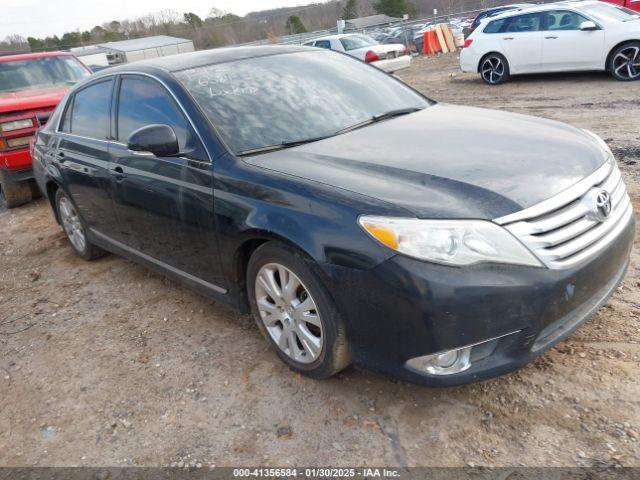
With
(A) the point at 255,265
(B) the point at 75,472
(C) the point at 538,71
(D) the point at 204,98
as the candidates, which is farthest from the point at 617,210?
(C) the point at 538,71

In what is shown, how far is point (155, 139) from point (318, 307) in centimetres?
134

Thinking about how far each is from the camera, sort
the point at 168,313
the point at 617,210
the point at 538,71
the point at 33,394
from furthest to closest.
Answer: the point at 538,71, the point at 168,313, the point at 33,394, the point at 617,210

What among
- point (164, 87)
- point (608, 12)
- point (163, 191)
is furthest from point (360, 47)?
point (163, 191)

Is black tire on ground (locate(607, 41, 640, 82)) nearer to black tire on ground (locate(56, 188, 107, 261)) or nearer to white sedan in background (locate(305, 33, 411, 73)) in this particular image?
white sedan in background (locate(305, 33, 411, 73))

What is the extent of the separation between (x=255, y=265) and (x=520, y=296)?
4.42ft

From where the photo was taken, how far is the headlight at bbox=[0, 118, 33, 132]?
22.9 ft

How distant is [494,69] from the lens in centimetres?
1216

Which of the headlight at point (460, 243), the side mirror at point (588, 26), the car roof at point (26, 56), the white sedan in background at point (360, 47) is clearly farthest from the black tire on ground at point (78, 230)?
the white sedan in background at point (360, 47)

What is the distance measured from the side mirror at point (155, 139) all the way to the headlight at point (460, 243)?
4.94 feet

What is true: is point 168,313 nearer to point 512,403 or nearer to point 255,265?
point 255,265

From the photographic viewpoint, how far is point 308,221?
245cm

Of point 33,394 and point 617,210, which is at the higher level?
point 617,210

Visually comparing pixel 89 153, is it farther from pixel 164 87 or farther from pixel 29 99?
pixel 29 99

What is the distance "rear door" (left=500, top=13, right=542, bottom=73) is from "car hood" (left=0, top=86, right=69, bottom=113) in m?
8.93
